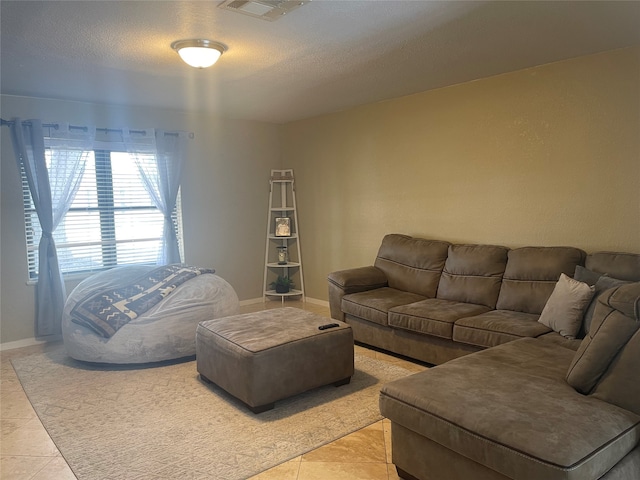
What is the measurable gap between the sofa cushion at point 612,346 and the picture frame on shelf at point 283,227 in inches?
170

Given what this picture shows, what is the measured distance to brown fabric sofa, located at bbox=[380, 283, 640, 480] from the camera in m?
1.71

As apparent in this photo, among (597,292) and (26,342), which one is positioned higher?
(597,292)

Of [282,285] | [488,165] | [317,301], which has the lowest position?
[317,301]

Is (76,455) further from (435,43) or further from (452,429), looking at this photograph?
(435,43)

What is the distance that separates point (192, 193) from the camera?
5.61m

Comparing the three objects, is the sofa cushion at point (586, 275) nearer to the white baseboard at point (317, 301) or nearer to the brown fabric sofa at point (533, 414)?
the brown fabric sofa at point (533, 414)

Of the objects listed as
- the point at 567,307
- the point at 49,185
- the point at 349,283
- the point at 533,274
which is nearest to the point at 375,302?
the point at 349,283

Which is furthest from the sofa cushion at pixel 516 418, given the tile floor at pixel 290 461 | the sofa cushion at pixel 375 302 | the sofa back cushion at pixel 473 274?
the sofa cushion at pixel 375 302

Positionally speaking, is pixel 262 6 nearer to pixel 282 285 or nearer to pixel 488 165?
pixel 488 165

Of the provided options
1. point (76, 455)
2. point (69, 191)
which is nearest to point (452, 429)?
point (76, 455)

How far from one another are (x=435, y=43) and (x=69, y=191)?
145 inches

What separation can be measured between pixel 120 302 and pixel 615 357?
355 centimetres

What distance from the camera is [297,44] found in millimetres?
3094

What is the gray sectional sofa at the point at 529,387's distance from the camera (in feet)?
5.72
